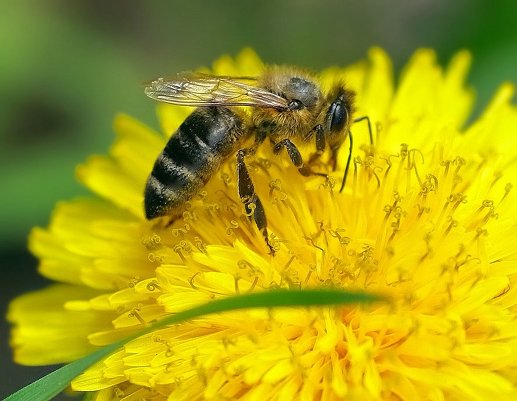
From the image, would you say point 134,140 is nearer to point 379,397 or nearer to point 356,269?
point 356,269

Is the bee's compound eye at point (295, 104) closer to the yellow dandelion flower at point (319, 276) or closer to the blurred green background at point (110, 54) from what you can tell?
the yellow dandelion flower at point (319, 276)

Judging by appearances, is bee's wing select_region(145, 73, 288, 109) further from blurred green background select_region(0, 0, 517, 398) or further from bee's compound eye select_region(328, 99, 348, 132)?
blurred green background select_region(0, 0, 517, 398)

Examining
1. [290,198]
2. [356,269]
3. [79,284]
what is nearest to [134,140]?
[79,284]

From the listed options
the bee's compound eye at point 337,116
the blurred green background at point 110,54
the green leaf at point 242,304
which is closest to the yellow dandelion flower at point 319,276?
the bee's compound eye at point 337,116

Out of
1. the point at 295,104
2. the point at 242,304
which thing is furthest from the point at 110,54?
the point at 242,304

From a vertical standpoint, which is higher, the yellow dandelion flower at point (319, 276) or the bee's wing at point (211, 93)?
the bee's wing at point (211, 93)

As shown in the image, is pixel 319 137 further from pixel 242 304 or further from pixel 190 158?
pixel 242 304
